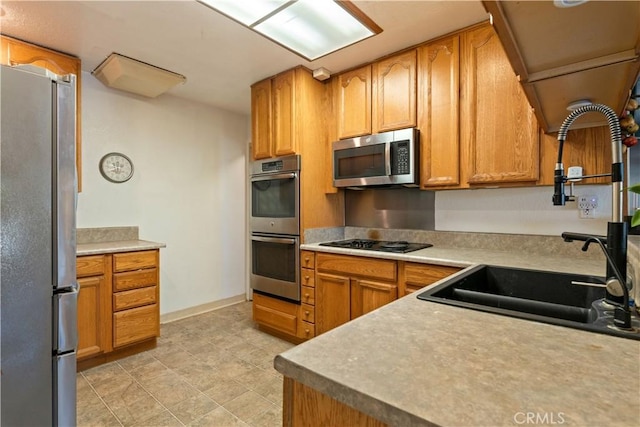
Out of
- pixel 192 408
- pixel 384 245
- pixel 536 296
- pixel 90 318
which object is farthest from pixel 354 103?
pixel 90 318

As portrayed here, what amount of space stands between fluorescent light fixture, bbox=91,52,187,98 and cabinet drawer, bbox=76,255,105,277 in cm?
148

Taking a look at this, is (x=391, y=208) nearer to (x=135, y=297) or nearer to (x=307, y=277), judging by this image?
(x=307, y=277)

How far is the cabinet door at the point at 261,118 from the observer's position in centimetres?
291

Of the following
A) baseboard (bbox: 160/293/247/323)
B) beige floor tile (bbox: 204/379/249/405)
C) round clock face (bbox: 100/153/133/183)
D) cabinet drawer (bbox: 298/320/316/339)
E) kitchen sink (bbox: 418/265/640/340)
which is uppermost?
round clock face (bbox: 100/153/133/183)

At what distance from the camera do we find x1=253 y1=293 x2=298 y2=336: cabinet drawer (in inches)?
106

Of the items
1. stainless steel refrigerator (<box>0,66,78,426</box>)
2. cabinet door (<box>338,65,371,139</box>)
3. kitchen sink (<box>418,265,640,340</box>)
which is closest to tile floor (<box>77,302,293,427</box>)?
stainless steel refrigerator (<box>0,66,78,426</box>)

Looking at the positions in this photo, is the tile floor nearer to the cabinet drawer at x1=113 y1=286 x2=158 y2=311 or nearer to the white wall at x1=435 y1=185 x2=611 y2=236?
the cabinet drawer at x1=113 y1=286 x2=158 y2=311

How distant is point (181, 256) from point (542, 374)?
347cm

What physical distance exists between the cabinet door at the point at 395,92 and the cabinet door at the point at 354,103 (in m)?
0.07

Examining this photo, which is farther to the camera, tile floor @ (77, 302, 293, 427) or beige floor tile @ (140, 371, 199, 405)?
beige floor tile @ (140, 371, 199, 405)

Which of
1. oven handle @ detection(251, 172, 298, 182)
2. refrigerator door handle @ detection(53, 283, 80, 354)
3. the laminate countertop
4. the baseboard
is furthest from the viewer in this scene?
the baseboard

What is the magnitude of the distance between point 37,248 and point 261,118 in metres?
2.16

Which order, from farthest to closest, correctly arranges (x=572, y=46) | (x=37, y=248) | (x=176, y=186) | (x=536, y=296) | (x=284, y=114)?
(x=176, y=186) < (x=284, y=114) < (x=536, y=296) < (x=37, y=248) < (x=572, y=46)

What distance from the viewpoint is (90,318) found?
2.27m
